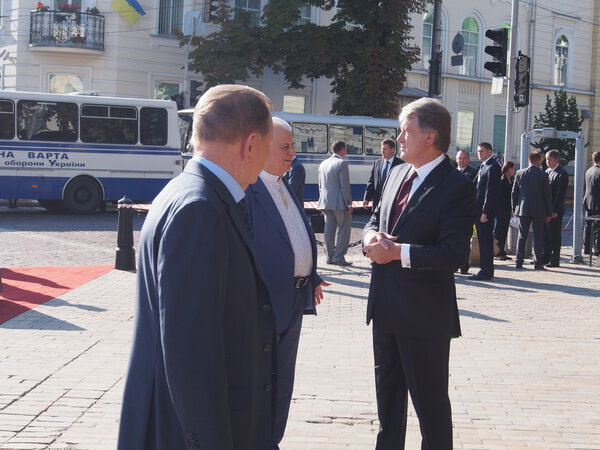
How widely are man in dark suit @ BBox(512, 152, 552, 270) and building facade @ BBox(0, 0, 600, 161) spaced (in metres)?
9.71

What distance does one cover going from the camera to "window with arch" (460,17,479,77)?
3922cm

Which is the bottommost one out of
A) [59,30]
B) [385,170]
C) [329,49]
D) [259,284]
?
[259,284]

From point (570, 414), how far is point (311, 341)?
2671 millimetres

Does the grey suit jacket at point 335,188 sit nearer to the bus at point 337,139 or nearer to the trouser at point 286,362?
the trouser at point 286,362

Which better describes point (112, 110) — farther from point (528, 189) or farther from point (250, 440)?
A: point (250, 440)

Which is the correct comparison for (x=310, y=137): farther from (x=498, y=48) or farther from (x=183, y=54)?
(x=498, y=48)

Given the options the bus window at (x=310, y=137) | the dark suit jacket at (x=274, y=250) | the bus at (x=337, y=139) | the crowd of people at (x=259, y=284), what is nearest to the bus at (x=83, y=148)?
the bus at (x=337, y=139)

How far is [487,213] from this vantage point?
12469 millimetres

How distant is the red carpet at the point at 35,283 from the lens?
924cm

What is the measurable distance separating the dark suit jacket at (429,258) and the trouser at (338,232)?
30.5 ft

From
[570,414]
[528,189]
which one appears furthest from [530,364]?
[528,189]

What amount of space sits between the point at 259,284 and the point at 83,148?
20.7m

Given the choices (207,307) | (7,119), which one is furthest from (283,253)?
(7,119)

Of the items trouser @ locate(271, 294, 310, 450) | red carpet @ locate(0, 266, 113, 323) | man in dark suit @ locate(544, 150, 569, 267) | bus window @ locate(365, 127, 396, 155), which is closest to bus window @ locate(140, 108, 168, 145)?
bus window @ locate(365, 127, 396, 155)
